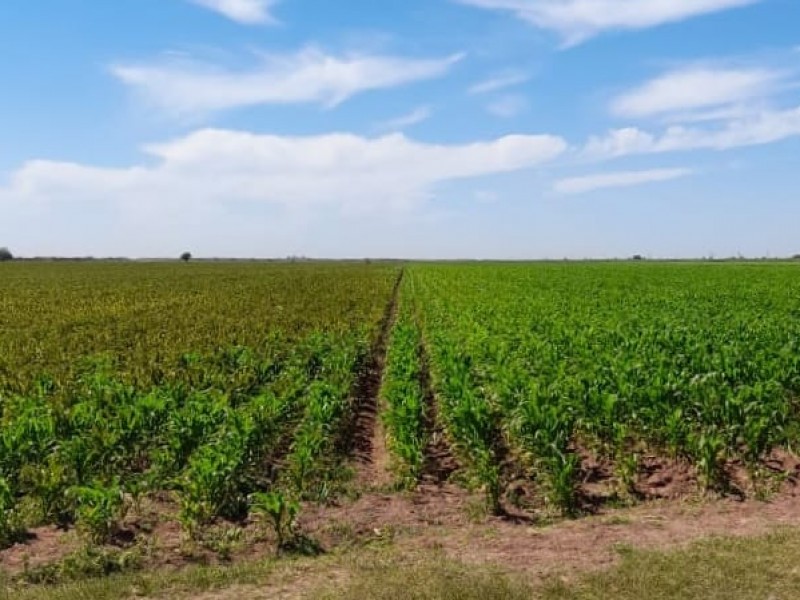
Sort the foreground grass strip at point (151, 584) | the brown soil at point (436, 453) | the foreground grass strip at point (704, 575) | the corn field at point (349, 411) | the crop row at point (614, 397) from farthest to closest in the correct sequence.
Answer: the brown soil at point (436, 453)
the crop row at point (614, 397)
the corn field at point (349, 411)
the foreground grass strip at point (151, 584)
the foreground grass strip at point (704, 575)

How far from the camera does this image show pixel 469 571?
6020mm

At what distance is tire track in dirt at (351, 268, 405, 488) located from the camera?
30.5 ft

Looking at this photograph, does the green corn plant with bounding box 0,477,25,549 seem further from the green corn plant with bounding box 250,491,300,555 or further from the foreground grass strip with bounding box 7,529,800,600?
the green corn plant with bounding box 250,491,300,555

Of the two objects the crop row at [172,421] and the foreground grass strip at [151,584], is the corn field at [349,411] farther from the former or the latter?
the foreground grass strip at [151,584]

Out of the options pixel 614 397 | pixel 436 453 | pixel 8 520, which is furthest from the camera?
pixel 436 453

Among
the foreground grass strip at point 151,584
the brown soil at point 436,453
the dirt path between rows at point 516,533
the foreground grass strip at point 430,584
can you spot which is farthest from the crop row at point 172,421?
the foreground grass strip at point 430,584

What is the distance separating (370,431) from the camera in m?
11.6

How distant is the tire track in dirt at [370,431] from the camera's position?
30.5ft

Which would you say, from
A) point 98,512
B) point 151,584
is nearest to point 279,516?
point 151,584

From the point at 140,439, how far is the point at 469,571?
5.37 meters

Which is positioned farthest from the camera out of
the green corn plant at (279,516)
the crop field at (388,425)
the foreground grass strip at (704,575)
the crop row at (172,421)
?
the crop field at (388,425)

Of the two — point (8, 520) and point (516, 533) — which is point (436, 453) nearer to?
point (516, 533)

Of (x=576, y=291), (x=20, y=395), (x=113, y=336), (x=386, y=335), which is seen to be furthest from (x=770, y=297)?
(x=20, y=395)

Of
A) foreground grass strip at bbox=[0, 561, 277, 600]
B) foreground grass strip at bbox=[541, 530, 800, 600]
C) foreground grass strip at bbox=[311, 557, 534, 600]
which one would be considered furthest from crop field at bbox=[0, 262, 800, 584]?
foreground grass strip at bbox=[541, 530, 800, 600]
